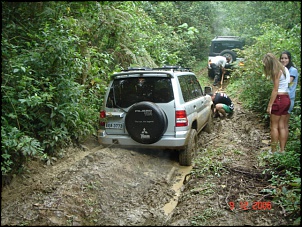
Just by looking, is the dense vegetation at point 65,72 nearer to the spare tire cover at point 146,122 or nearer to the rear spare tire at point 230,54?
the spare tire cover at point 146,122

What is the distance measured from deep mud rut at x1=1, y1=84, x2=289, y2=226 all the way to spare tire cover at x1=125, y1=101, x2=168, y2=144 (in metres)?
0.48

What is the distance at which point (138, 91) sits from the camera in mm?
5730

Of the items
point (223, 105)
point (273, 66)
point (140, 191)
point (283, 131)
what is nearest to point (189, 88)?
point (273, 66)

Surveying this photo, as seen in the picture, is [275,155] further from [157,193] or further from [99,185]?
[99,185]

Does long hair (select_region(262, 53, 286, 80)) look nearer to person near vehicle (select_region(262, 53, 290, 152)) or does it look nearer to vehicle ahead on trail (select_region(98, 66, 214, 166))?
person near vehicle (select_region(262, 53, 290, 152))

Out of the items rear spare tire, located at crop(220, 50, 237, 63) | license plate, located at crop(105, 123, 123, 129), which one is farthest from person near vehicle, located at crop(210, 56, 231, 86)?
license plate, located at crop(105, 123, 123, 129)

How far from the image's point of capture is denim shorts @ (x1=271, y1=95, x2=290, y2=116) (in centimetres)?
530

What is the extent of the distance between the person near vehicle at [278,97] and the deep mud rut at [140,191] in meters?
0.66

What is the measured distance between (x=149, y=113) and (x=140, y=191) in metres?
1.42

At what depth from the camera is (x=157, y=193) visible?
4688 millimetres

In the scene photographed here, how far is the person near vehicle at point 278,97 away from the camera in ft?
17.4

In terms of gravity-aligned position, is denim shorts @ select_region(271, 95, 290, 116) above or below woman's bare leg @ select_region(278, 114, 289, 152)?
above

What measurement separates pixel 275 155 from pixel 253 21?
6.24 metres

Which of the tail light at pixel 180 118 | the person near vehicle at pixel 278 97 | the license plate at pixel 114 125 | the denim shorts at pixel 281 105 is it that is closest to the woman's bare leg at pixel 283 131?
the person near vehicle at pixel 278 97
